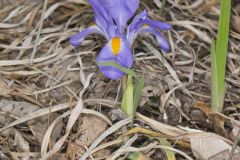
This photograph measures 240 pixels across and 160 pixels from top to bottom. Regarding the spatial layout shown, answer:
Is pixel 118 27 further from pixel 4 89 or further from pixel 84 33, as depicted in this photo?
pixel 4 89

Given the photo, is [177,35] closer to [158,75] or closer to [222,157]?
[158,75]

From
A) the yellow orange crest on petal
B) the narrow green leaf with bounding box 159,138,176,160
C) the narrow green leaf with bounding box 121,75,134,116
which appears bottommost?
the narrow green leaf with bounding box 159,138,176,160

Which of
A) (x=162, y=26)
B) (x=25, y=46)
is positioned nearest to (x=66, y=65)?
(x=25, y=46)

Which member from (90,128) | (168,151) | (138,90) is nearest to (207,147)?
(168,151)

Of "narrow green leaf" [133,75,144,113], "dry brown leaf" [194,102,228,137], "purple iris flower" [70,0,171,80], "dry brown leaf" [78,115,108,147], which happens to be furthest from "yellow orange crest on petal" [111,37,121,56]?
"dry brown leaf" [194,102,228,137]

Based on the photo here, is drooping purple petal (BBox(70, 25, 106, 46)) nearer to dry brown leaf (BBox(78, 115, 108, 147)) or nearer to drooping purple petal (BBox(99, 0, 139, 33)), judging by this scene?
drooping purple petal (BBox(99, 0, 139, 33))

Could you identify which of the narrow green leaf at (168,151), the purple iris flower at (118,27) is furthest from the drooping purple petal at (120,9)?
the narrow green leaf at (168,151)

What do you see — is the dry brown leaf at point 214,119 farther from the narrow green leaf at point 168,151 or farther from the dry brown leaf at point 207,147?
the narrow green leaf at point 168,151
